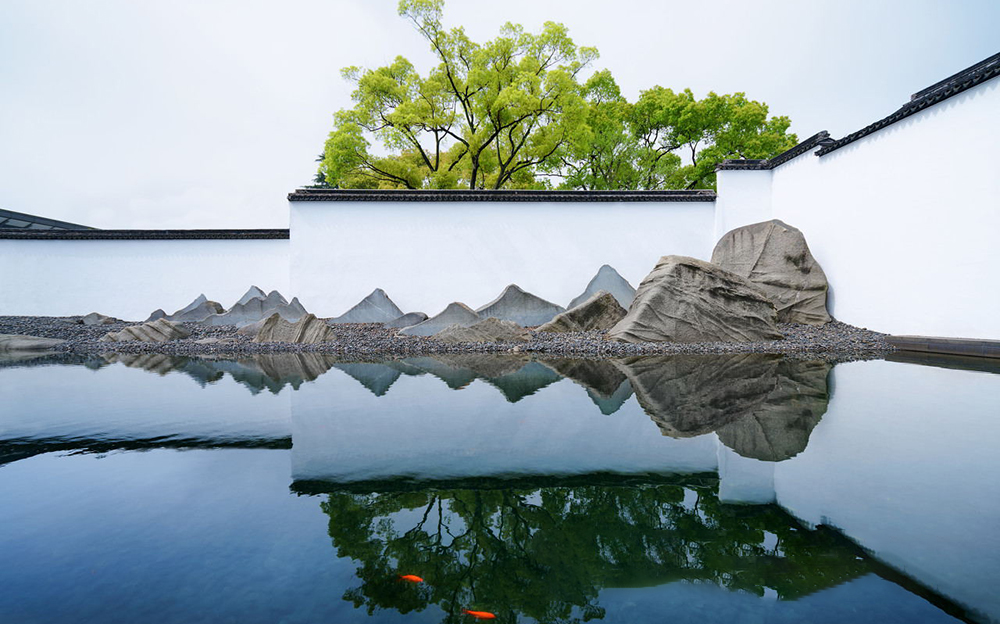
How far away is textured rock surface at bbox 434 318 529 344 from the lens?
7.55 m

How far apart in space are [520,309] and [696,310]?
3.02 m

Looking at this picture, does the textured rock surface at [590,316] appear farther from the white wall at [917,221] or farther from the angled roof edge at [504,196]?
the white wall at [917,221]

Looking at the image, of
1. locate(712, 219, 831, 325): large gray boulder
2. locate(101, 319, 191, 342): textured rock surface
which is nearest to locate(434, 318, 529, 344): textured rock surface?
locate(712, 219, 831, 325): large gray boulder

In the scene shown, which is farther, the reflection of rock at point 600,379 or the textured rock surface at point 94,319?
the textured rock surface at point 94,319

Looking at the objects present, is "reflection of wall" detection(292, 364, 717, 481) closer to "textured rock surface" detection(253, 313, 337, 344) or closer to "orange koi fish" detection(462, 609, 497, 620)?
"orange koi fish" detection(462, 609, 497, 620)

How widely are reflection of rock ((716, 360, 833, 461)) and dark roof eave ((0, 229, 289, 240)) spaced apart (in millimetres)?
10595

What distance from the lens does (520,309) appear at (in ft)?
29.3

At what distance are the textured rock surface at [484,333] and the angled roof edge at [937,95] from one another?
615 cm

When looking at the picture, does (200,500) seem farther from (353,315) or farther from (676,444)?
(353,315)

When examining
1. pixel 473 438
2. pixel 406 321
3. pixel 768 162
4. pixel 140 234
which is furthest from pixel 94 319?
pixel 768 162

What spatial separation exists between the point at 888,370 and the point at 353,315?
8040 mm

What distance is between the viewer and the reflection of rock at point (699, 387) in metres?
3.14

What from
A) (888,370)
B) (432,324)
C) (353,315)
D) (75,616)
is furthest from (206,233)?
(888,370)

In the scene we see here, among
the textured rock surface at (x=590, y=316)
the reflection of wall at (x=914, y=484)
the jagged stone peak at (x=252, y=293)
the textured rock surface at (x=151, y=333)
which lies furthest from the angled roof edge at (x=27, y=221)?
the reflection of wall at (x=914, y=484)
